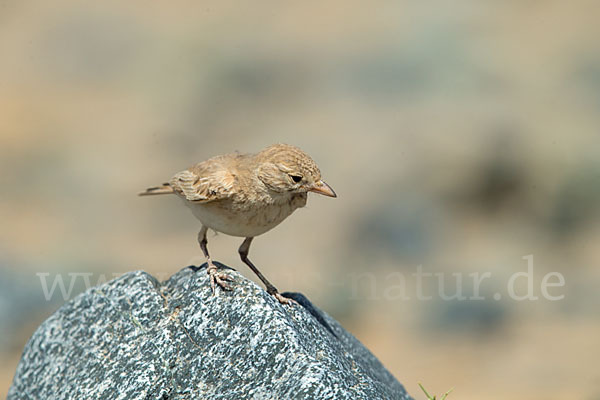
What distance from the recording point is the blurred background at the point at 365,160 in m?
13.9

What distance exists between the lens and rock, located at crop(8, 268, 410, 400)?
16.7ft

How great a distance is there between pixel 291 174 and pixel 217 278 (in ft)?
3.03

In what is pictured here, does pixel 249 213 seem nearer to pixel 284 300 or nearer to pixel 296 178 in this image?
pixel 296 178

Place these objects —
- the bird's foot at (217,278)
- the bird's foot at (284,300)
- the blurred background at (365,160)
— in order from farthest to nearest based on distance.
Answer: the blurred background at (365,160)
the bird's foot at (284,300)
the bird's foot at (217,278)

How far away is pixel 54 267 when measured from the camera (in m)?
15.1

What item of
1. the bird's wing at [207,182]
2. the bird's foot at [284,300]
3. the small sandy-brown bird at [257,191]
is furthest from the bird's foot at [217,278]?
the bird's wing at [207,182]

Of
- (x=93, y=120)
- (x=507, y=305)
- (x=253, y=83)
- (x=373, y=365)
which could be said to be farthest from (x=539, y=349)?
(x=93, y=120)

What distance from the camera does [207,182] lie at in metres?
6.31

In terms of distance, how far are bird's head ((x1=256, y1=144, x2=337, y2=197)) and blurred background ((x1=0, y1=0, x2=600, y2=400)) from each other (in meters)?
6.36

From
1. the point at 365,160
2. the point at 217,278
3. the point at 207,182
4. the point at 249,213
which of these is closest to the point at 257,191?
the point at 249,213

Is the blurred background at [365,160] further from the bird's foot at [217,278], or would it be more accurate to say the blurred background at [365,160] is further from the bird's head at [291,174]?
the bird's foot at [217,278]

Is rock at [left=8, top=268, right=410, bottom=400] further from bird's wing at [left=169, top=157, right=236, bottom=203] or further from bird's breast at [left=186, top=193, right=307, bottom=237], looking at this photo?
bird's wing at [left=169, top=157, right=236, bottom=203]

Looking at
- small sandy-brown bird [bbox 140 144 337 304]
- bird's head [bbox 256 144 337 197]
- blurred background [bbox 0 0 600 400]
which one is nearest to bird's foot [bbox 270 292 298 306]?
small sandy-brown bird [bbox 140 144 337 304]

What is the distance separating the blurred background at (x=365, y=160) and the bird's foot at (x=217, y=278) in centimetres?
Answer: 674
